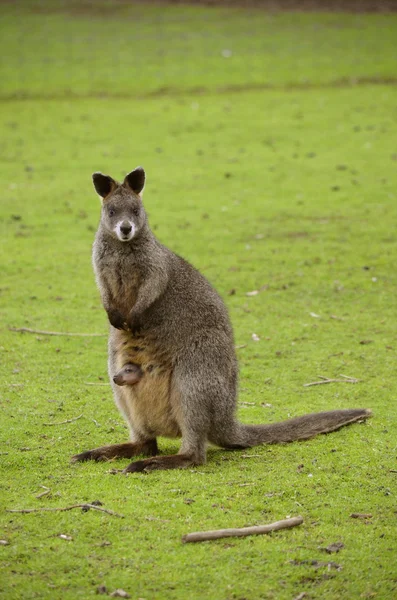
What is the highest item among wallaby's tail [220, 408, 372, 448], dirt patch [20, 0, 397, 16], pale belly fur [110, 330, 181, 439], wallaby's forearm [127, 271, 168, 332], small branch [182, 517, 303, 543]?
dirt patch [20, 0, 397, 16]

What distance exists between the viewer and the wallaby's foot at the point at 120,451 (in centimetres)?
475

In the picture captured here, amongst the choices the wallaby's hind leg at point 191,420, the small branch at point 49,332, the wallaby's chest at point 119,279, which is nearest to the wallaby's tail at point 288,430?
the wallaby's hind leg at point 191,420

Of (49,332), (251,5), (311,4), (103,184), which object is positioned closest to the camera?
(103,184)

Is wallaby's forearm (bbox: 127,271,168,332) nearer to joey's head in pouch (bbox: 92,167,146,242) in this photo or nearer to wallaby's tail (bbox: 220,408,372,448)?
joey's head in pouch (bbox: 92,167,146,242)

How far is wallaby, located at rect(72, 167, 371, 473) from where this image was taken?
469 cm

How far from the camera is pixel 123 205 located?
4.98 metres

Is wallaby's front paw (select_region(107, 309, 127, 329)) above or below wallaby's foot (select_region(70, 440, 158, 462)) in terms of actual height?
above

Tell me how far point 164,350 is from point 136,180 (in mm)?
1005

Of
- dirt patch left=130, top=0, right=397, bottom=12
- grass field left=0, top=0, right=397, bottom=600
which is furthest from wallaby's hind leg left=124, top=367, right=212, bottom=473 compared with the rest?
dirt patch left=130, top=0, right=397, bottom=12

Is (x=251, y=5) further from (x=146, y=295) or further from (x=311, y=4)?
(x=146, y=295)

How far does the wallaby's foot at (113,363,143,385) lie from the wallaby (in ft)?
0.07

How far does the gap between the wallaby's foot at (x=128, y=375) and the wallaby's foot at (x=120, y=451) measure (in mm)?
358

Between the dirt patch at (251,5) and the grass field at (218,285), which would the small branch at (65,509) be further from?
the dirt patch at (251,5)

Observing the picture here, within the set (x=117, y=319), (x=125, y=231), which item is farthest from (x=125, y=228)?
(x=117, y=319)
